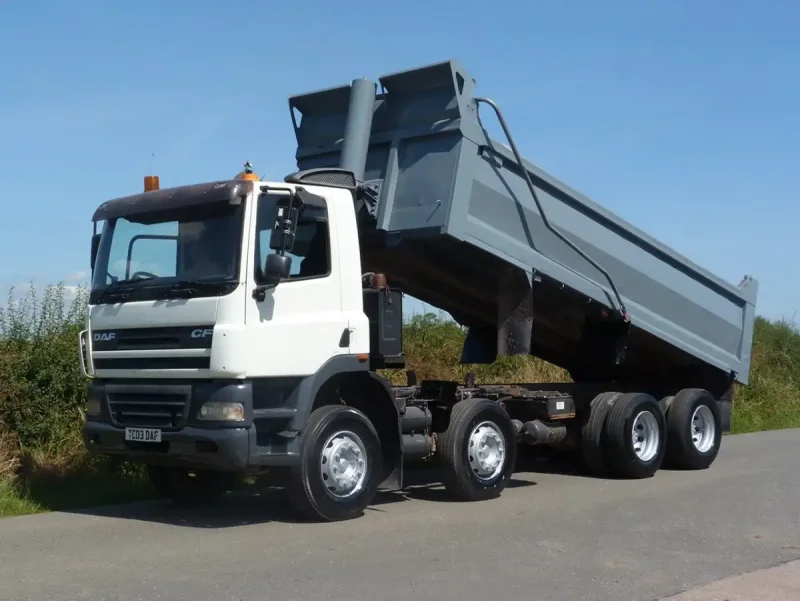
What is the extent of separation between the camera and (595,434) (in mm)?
11375

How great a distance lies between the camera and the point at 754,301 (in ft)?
42.1

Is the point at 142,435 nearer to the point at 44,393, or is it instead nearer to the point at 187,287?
the point at 187,287

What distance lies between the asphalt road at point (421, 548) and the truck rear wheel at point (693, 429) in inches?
60.9

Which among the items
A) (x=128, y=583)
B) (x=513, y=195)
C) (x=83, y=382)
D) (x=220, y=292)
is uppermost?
(x=513, y=195)

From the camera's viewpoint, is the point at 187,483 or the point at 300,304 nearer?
the point at 300,304

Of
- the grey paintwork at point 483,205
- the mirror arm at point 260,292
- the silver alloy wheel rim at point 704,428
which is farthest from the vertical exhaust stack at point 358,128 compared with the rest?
the silver alloy wheel rim at point 704,428

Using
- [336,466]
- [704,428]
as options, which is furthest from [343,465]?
[704,428]

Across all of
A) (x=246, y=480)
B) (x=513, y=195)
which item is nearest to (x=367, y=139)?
(x=513, y=195)

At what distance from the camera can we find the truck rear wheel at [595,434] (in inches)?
448

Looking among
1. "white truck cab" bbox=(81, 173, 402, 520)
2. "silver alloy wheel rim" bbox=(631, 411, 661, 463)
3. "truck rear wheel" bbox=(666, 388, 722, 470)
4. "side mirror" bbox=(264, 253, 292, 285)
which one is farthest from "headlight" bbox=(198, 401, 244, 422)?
A: "truck rear wheel" bbox=(666, 388, 722, 470)

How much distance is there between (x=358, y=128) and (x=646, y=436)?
4.96 metres

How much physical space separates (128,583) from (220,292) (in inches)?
95.3

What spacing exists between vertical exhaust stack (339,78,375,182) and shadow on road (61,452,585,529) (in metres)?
3.15

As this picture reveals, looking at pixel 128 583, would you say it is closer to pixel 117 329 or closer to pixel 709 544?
pixel 117 329
